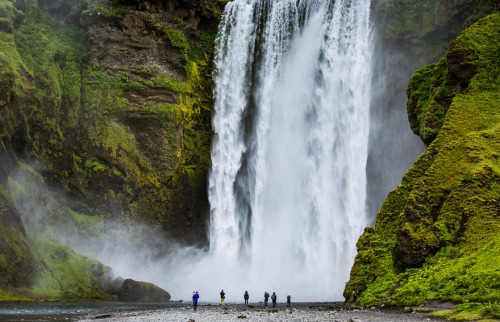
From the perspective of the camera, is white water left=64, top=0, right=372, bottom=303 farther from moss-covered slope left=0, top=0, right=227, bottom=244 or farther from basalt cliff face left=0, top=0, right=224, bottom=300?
moss-covered slope left=0, top=0, right=227, bottom=244

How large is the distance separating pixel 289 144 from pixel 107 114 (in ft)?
49.7

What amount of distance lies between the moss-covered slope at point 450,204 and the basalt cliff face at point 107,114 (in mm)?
17704

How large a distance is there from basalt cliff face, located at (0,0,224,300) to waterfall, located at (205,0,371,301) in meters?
2.38

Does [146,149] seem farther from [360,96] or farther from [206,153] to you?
[360,96]

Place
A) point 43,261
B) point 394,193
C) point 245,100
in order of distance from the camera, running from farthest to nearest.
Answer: point 245,100 → point 43,261 → point 394,193

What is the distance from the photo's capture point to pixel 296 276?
1280 inches

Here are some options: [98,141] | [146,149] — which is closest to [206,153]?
[146,149]

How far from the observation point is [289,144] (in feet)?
127

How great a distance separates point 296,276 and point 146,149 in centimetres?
1560

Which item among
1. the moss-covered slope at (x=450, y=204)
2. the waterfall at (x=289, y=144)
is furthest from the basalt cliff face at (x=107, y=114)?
the moss-covered slope at (x=450, y=204)

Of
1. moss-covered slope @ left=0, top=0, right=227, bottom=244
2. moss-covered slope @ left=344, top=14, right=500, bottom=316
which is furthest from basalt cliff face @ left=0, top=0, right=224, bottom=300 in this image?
moss-covered slope @ left=344, top=14, right=500, bottom=316

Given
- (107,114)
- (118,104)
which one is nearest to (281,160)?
(118,104)

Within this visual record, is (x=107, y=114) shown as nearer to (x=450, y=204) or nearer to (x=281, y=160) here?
(x=281, y=160)

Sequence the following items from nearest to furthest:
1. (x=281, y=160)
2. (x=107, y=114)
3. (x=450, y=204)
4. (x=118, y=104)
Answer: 1. (x=450, y=204)
2. (x=107, y=114)
3. (x=118, y=104)
4. (x=281, y=160)
